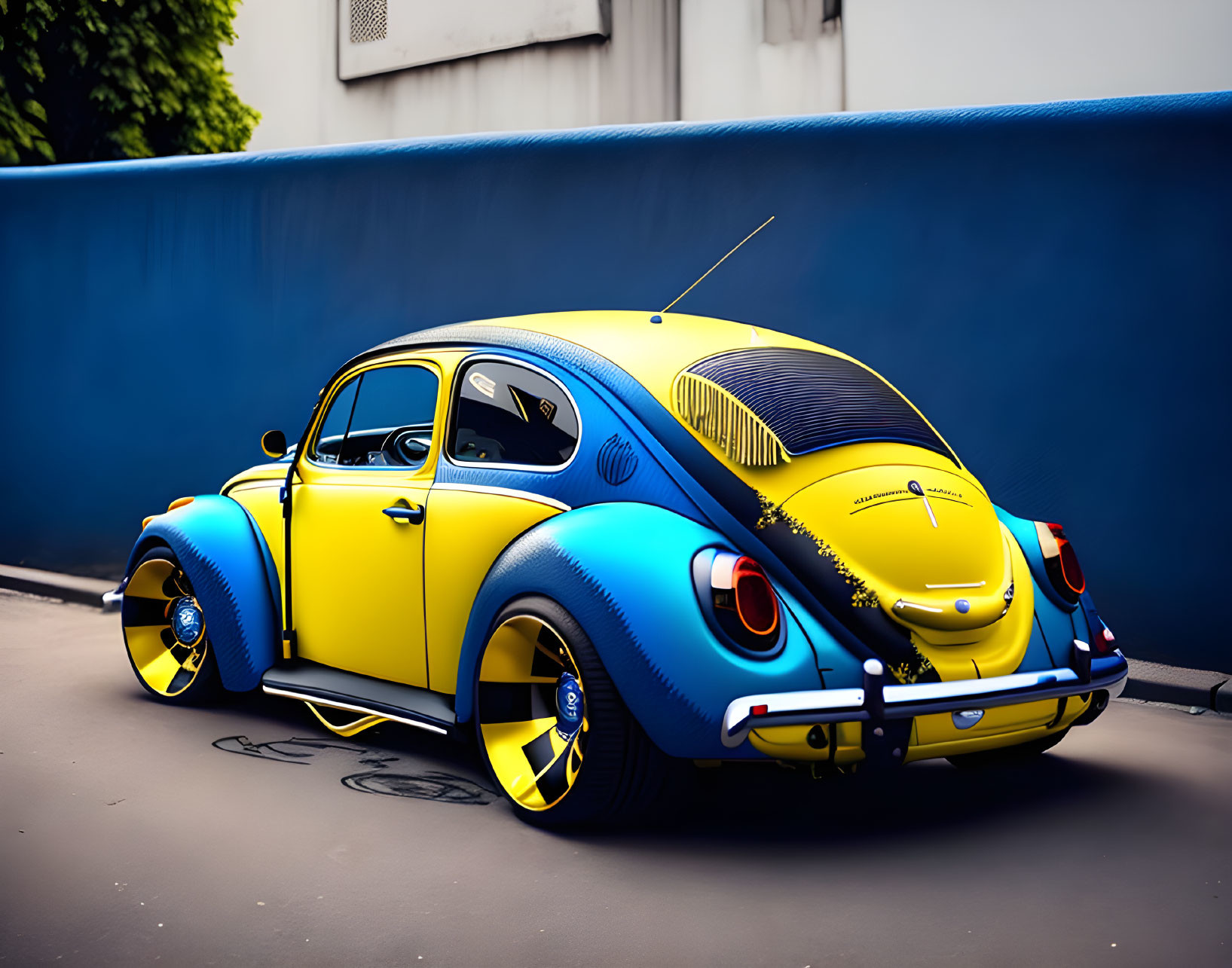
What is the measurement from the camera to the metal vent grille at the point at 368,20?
58.8ft

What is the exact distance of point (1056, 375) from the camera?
6199 millimetres

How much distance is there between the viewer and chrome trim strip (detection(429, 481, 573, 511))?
387 cm

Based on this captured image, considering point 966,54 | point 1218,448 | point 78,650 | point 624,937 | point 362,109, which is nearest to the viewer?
point 624,937

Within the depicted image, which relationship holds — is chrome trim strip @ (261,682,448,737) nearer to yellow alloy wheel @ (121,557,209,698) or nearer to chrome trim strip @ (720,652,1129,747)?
yellow alloy wheel @ (121,557,209,698)

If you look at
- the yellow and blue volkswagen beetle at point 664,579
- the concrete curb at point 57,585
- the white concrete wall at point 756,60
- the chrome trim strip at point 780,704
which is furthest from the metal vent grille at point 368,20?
the chrome trim strip at point 780,704

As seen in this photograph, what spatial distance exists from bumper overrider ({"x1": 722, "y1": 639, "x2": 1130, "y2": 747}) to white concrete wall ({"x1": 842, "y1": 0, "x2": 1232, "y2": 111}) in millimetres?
9713

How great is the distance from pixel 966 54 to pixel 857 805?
36.5 feet

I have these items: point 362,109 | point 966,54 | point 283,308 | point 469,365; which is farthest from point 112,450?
point 362,109

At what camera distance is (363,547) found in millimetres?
4480

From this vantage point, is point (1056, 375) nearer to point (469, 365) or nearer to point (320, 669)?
point (469, 365)

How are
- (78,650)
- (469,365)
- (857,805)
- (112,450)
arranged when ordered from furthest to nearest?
(112,450) → (78,650) → (469,365) → (857,805)

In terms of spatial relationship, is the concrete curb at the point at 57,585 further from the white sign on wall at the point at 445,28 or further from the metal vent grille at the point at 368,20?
the metal vent grille at the point at 368,20

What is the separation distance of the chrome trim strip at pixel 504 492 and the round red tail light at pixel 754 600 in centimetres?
71

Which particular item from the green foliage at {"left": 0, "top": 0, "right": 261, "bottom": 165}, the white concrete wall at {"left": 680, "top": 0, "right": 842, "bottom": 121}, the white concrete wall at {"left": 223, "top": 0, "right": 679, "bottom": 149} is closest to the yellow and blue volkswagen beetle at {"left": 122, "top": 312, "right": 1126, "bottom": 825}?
the green foliage at {"left": 0, "top": 0, "right": 261, "bottom": 165}
